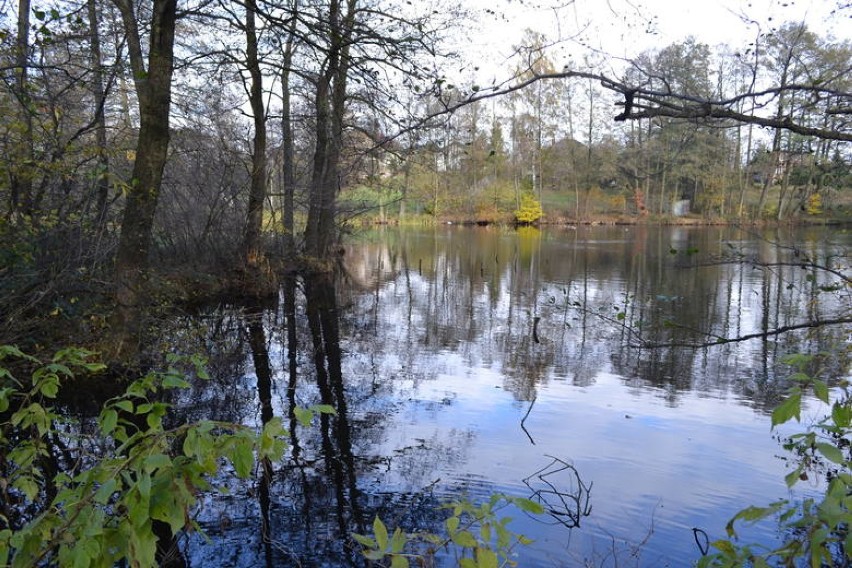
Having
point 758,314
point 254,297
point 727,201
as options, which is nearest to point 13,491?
point 254,297

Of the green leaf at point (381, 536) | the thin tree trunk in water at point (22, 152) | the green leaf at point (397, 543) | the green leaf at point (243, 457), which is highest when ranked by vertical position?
the thin tree trunk in water at point (22, 152)

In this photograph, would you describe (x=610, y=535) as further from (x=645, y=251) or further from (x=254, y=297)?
(x=645, y=251)

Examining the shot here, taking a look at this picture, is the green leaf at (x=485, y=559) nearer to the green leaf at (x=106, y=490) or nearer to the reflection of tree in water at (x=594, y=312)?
the green leaf at (x=106, y=490)

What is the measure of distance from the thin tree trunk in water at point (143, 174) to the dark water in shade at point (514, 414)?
1.01m

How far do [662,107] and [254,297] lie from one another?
11.9 m

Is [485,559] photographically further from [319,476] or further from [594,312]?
[594,312]

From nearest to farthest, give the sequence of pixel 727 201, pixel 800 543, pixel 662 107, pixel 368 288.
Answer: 1. pixel 800 543
2. pixel 662 107
3. pixel 368 288
4. pixel 727 201

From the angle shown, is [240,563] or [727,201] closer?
[240,563]

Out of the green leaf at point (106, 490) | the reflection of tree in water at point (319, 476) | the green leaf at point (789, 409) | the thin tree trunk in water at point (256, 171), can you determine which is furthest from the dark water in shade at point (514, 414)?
the green leaf at point (106, 490)

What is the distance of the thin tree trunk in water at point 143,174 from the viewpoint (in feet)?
23.5

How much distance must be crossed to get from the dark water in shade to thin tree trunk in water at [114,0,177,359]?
1013 mm

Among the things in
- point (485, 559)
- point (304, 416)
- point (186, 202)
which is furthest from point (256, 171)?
point (485, 559)

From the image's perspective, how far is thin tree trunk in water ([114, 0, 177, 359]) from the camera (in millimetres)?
7148

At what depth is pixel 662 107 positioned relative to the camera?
12.6 ft
